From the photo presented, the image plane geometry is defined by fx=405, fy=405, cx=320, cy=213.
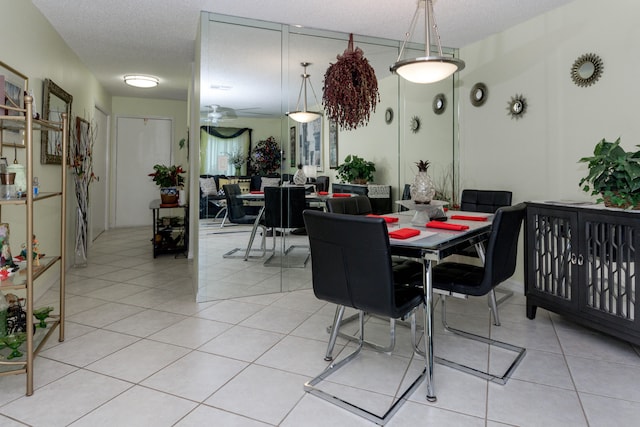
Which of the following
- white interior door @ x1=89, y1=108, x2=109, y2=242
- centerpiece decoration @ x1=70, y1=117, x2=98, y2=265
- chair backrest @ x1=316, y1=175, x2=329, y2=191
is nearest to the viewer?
chair backrest @ x1=316, y1=175, x2=329, y2=191

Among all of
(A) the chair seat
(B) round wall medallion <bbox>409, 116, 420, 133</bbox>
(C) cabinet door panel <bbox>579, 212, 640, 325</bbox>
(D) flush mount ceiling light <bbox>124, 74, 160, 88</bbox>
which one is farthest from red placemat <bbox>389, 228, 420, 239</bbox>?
(D) flush mount ceiling light <bbox>124, 74, 160, 88</bbox>

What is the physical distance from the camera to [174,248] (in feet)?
17.2

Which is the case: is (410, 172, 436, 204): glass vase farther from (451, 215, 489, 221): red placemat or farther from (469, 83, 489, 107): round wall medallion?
(469, 83, 489, 107): round wall medallion

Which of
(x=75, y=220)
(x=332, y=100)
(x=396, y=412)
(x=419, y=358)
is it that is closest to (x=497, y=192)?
(x=332, y=100)

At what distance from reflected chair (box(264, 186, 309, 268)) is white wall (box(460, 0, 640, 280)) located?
1.90 meters

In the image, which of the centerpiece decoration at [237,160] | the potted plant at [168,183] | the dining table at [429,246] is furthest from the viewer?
the potted plant at [168,183]

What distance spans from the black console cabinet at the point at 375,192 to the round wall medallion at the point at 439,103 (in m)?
1.02

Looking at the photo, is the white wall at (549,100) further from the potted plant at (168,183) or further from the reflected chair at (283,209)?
the potted plant at (168,183)

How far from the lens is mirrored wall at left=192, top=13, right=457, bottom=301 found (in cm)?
335

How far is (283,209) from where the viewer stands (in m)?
3.62

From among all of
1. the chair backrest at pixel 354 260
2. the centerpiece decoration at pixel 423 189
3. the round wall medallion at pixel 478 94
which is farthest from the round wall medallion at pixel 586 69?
the chair backrest at pixel 354 260

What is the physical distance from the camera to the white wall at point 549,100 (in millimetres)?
2801

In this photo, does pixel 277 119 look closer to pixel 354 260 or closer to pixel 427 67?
pixel 427 67

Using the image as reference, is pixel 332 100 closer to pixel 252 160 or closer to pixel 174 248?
pixel 252 160
